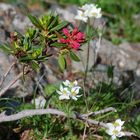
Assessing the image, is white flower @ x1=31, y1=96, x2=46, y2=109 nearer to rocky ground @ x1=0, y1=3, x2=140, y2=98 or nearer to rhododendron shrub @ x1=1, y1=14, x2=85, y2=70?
rocky ground @ x1=0, y1=3, x2=140, y2=98

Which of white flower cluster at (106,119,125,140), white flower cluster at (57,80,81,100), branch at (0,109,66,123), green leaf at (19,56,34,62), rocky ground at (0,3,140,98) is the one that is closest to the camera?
green leaf at (19,56,34,62)

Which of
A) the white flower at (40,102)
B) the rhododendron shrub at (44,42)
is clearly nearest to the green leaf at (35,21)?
the rhododendron shrub at (44,42)

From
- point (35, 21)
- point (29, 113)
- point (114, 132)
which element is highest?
point (35, 21)

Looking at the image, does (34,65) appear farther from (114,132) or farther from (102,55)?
(102,55)

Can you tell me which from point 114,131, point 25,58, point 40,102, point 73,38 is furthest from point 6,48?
point 114,131

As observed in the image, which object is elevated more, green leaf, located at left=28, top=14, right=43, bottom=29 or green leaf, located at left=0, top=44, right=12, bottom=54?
green leaf, located at left=28, top=14, right=43, bottom=29

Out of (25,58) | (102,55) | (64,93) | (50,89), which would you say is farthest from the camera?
(102,55)

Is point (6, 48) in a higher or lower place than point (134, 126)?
higher

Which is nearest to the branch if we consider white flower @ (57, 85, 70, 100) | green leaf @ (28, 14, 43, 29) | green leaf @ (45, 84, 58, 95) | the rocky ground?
white flower @ (57, 85, 70, 100)

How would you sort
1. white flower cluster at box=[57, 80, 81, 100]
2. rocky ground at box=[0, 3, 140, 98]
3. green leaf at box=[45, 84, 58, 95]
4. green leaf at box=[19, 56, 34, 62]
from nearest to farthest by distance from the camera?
1. green leaf at box=[19, 56, 34, 62]
2. white flower cluster at box=[57, 80, 81, 100]
3. green leaf at box=[45, 84, 58, 95]
4. rocky ground at box=[0, 3, 140, 98]

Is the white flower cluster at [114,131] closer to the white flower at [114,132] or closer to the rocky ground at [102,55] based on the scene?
the white flower at [114,132]

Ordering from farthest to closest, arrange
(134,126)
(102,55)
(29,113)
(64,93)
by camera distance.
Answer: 1. (102,55)
2. (134,126)
3. (64,93)
4. (29,113)

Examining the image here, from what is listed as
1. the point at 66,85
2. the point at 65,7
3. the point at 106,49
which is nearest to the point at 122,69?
the point at 106,49
